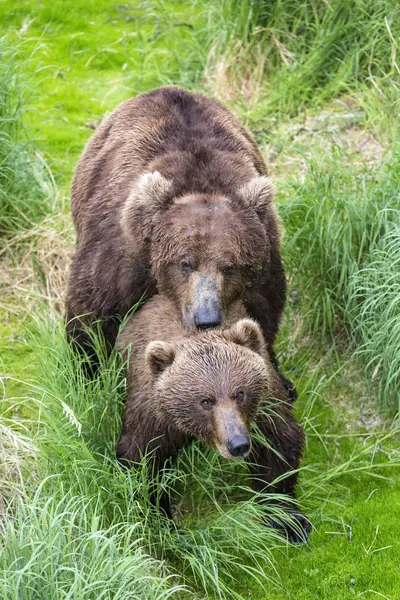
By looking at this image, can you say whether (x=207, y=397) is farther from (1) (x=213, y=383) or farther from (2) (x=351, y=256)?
(2) (x=351, y=256)

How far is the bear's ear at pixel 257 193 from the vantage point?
20.5 ft

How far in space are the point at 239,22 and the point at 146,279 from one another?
15.3 ft

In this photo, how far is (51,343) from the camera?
6.61 metres

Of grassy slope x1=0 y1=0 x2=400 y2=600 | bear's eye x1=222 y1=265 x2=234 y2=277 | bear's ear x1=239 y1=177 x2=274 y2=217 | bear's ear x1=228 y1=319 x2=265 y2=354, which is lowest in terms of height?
grassy slope x1=0 y1=0 x2=400 y2=600

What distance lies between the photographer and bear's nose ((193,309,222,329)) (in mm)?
5695

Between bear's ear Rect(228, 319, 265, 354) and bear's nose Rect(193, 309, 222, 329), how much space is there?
0.36 ft

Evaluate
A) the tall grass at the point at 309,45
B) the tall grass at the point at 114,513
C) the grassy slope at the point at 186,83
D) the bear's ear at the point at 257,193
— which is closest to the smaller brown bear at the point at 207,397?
the tall grass at the point at 114,513

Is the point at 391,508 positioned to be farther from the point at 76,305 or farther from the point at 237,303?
the point at 76,305

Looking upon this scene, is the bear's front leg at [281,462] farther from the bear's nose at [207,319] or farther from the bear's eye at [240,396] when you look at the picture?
the bear's nose at [207,319]

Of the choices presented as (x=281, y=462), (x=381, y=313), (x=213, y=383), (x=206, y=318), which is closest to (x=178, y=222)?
(x=206, y=318)

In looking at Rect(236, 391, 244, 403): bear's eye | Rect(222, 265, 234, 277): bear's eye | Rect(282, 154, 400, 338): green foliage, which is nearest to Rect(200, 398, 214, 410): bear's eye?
Rect(236, 391, 244, 403): bear's eye

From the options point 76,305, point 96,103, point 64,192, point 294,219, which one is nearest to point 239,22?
point 96,103

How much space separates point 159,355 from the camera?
5.58 meters

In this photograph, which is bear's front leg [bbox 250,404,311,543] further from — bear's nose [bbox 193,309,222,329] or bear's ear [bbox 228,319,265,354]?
bear's nose [bbox 193,309,222,329]
